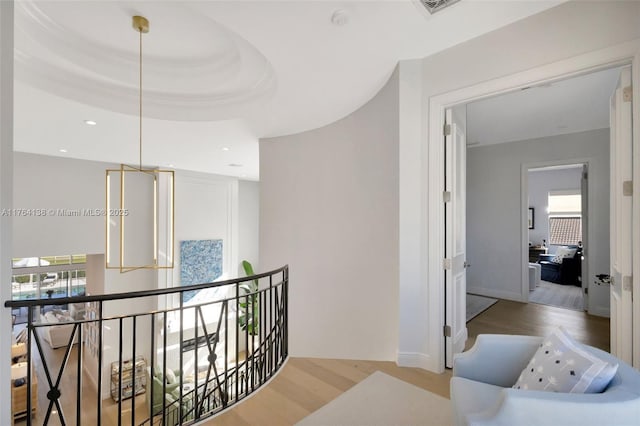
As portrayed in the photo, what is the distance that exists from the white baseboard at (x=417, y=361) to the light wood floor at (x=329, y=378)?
0.04m

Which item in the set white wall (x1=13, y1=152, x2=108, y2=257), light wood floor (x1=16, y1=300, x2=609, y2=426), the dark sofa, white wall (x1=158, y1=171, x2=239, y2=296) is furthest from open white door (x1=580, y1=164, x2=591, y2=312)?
white wall (x1=13, y1=152, x2=108, y2=257)

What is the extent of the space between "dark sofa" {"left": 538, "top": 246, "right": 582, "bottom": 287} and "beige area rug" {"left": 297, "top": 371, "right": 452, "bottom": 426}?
6.18m

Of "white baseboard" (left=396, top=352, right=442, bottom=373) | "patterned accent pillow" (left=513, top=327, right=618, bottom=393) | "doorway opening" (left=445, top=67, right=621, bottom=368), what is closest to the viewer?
"patterned accent pillow" (left=513, top=327, right=618, bottom=393)

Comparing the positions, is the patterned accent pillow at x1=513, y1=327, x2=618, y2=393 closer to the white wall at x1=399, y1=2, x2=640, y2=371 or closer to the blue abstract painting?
the white wall at x1=399, y1=2, x2=640, y2=371

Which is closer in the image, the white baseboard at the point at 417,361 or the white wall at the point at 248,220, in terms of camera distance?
the white baseboard at the point at 417,361

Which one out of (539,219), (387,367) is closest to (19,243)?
(387,367)

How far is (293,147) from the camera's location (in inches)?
160

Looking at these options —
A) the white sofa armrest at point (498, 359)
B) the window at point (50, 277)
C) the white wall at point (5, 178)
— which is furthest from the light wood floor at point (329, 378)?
the window at point (50, 277)

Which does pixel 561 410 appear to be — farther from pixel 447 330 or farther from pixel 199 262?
pixel 199 262

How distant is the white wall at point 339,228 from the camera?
282 cm

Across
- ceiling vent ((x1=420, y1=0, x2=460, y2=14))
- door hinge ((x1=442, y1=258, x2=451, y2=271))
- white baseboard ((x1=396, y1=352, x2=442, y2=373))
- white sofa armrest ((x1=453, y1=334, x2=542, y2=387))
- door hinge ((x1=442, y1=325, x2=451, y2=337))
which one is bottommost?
white baseboard ((x1=396, y1=352, x2=442, y2=373))

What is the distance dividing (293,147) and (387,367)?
112 inches

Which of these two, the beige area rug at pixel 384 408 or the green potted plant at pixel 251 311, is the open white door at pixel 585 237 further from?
the green potted plant at pixel 251 311

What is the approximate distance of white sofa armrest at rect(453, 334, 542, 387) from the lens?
1.61 meters
